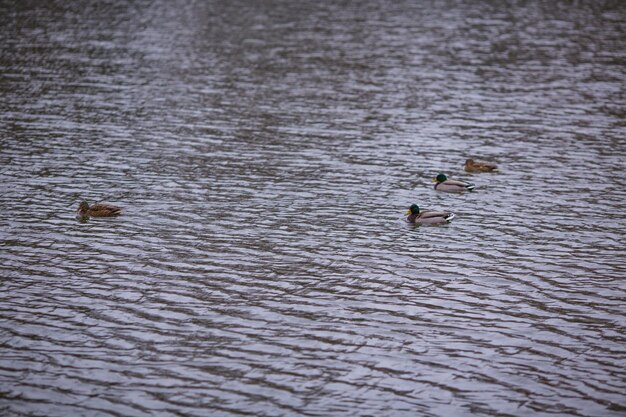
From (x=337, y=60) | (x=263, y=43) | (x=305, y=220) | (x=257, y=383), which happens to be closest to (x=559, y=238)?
(x=305, y=220)

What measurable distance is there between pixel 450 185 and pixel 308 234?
662 cm

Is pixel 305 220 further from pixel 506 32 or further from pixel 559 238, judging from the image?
pixel 506 32

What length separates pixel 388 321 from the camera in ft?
64.2

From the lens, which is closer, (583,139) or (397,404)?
(397,404)

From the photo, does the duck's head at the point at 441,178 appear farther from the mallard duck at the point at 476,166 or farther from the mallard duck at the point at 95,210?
the mallard duck at the point at 95,210

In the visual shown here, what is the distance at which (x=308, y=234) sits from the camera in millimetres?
25578

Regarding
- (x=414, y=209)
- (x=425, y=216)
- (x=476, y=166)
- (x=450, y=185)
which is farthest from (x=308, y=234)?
(x=476, y=166)

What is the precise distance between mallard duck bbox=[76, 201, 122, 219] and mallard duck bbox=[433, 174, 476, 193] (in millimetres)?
10643

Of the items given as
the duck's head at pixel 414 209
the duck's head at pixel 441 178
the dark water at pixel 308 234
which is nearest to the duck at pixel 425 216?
the duck's head at pixel 414 209

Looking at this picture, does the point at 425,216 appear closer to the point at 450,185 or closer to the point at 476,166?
the point at 450,185

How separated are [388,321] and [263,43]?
1630 inches

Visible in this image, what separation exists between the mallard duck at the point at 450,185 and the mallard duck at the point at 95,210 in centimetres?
1064

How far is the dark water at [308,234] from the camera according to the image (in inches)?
656

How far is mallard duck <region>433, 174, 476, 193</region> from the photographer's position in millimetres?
30016
